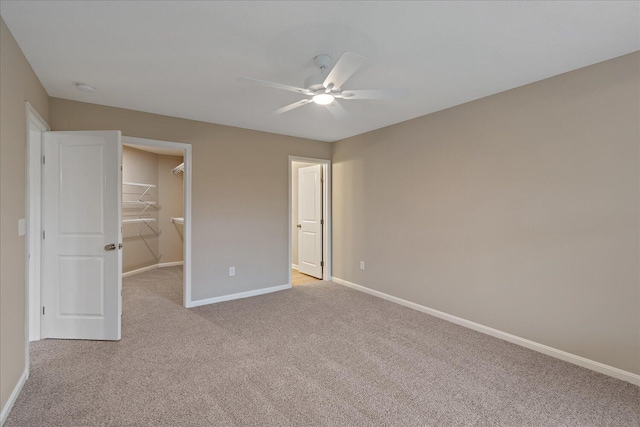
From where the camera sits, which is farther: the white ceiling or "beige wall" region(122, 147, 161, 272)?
"beige wall" region(122, 147, 161, 272)

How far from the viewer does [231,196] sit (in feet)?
14.1

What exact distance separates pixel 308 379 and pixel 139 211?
17.5 feet

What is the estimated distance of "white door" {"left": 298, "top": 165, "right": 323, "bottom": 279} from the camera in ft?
17.9

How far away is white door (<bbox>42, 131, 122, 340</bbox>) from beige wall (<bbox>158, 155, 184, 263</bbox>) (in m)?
3.57

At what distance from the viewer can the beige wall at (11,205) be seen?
191 centimetres

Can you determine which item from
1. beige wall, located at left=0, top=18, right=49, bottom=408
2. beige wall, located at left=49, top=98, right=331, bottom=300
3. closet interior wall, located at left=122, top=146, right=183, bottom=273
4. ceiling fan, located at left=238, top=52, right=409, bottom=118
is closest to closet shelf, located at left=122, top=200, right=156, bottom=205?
closet interior wall, located at left=122, top=146, right=183, bottom=273

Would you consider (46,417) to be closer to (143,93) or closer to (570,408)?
(143,93)

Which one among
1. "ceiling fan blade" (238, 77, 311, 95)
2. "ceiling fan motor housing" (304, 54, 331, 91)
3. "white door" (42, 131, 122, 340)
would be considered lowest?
"white door" (42, 131, 122, 340)

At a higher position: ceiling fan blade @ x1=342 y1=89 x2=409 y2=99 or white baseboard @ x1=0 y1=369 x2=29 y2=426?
ceiling fan blade @ x1=342 y1=89 x2=409 y2=99

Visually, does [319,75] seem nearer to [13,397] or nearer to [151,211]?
[13,397]

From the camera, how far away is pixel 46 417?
190 centimetres

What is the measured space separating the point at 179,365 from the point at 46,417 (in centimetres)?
82

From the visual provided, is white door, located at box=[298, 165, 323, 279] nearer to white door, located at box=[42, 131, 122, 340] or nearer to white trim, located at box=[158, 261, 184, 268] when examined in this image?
white trim, located at box=[158, 261, 184, 268]

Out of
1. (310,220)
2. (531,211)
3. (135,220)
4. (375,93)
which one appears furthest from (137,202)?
(531,211)
